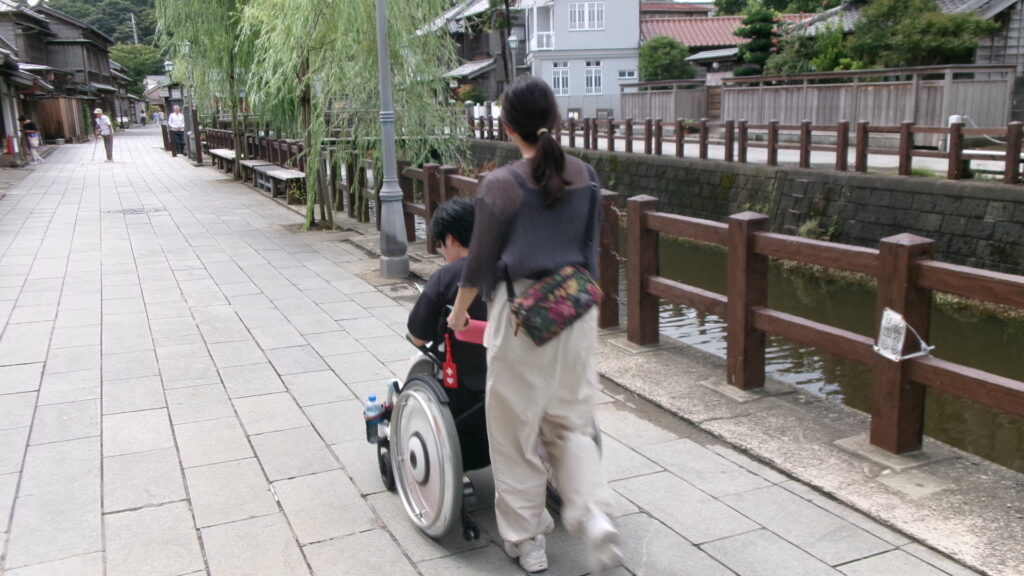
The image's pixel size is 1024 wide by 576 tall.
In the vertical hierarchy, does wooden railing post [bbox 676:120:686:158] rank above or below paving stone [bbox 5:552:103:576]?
above

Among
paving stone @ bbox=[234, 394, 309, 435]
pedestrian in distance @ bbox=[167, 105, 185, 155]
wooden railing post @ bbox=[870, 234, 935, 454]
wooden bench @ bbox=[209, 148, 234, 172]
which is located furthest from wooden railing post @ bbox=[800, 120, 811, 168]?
pedestrian in distance @ bbox=[167, 105, 185, 155]

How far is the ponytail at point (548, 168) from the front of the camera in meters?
2.64

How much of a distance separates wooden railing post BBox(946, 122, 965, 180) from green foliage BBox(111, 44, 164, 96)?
75051 millimetres

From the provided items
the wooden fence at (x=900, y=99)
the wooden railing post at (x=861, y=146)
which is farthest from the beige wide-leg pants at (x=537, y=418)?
the wooden fence at (x=900, y=99)

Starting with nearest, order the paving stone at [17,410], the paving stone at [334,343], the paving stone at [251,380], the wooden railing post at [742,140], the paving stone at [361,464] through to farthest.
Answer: the paving stone at [361,464], the paving stone at [17,410], the paving stone at [251,380], the paving stone at [334,343], the wooden railing post at [742,140]

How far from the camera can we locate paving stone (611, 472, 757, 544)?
328cm

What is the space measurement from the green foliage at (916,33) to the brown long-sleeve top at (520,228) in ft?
64.8

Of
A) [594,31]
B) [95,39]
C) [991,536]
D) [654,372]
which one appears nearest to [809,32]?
[594,31]

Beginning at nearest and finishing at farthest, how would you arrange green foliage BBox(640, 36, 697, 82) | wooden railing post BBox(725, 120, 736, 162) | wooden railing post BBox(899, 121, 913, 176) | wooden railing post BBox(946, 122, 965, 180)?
wooden railing post BBox(946, 122, 965, 180) < wooden railing post BBox(899, 121, 913, 176) < wooden railing post BBox(725, 120, 736, 162) < green foliage BBox(640, 36, 697, 82)

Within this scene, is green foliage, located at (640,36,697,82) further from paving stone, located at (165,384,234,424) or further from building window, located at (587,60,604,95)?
paving stone, located at (165,384,234,424)

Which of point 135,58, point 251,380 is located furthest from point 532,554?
point 135,58

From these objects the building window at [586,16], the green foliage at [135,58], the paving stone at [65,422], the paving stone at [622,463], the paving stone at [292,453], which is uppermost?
the green foliage at [135,58]

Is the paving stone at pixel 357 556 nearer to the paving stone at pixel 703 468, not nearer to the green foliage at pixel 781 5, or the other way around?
the paving stone at pixel 703 468

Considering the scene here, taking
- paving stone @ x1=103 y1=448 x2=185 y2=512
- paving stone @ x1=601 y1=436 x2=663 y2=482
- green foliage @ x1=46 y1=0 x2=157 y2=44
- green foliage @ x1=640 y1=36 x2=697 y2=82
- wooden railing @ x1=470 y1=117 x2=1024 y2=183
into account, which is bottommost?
paving stone @ x1=601 y1=436 x2=663 y2=482
